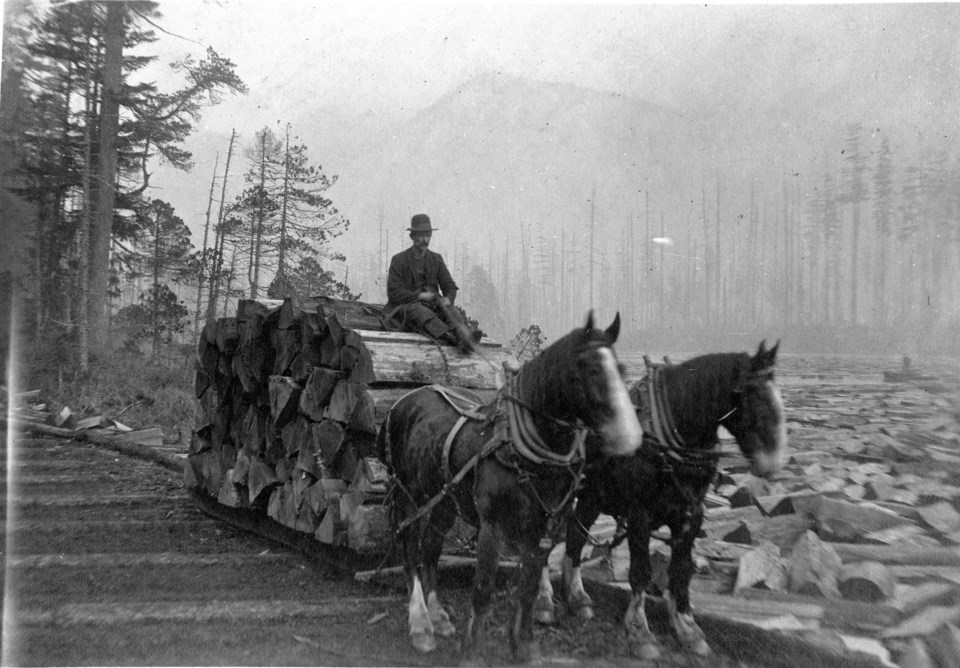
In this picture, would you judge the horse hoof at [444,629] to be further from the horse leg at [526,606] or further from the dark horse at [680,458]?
the horse leg at [526,606]

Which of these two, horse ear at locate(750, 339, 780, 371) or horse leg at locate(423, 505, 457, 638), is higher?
horse ear at locate(750, 339, 780, 371)

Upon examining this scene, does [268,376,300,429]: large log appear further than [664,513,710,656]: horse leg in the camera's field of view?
Yes

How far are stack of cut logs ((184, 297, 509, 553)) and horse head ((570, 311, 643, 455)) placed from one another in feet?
6.18

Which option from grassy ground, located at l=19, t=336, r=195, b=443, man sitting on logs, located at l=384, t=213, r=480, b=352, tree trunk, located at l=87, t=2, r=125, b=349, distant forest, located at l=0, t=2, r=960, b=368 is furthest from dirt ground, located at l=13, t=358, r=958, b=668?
grassy ground, located at l=19, t=336, r=195, b=443

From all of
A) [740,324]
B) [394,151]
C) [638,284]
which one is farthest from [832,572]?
[394,151]

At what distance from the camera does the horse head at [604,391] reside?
3.23 m

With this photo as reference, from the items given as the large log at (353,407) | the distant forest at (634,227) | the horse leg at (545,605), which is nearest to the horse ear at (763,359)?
the distant forest at (634,227)

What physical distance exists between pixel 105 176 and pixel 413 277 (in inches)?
198

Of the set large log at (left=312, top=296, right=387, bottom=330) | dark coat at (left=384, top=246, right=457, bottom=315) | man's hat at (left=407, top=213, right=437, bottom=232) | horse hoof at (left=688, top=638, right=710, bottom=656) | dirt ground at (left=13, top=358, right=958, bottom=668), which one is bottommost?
dirt ground at (left=13, top=358, right=958, bottom=668)

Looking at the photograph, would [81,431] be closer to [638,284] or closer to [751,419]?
[638,284]

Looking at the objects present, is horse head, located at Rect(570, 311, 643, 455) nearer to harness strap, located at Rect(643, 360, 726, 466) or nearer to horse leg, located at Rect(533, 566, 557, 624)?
harness strap, located at Rect(643, 360, 726, 466)

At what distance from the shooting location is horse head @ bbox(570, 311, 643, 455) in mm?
3232

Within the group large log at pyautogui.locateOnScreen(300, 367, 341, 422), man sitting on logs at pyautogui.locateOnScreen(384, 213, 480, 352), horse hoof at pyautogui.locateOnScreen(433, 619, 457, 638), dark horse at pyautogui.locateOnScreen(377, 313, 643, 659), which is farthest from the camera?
man sitting on logs at pyautogui.locateOnScreen(384, 213, 480, 352)

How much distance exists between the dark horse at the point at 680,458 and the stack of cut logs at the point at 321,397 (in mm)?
1416
